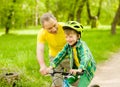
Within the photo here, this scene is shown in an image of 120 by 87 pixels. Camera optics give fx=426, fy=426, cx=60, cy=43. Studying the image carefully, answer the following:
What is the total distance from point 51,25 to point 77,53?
2.86 feet

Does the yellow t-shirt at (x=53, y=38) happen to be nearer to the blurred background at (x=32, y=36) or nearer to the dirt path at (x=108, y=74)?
the blurred background at (x=32, y=36)

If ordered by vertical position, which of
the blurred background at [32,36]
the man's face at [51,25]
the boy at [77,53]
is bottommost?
the blurred background at [32,36]

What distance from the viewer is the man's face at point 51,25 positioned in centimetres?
Answer: 619

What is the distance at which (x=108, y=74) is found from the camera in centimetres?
1209

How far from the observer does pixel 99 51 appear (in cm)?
1673

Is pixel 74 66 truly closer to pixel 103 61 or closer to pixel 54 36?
pixel 54 36

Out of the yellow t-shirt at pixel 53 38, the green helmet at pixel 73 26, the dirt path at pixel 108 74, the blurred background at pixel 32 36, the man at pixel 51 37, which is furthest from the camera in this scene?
the dirt path at pixel 108 74

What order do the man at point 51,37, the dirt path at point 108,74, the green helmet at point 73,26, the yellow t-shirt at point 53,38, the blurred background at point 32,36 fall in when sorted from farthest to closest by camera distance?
1. the dirt path at point 108,74
2. the blurred background at point 32,36
3. the yellow t-shirt at point 53,38
4. the man at point 51,37
5. the green helmet at point 73,26

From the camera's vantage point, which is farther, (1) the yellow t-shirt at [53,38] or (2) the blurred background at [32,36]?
(2) the blurred background at [32,36]

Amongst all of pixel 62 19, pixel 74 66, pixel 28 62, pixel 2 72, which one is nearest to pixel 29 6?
pixel 62 19

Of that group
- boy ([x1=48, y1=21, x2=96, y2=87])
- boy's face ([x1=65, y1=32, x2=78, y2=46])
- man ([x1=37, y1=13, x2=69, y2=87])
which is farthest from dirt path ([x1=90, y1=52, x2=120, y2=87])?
boy's face ([x1=65, y1=32, x2=78, y2=46])

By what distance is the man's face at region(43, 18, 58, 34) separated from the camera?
6.19m

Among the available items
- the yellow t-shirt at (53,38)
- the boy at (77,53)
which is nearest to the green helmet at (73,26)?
the boy at (77,53)

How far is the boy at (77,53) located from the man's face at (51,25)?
2.28 feet
